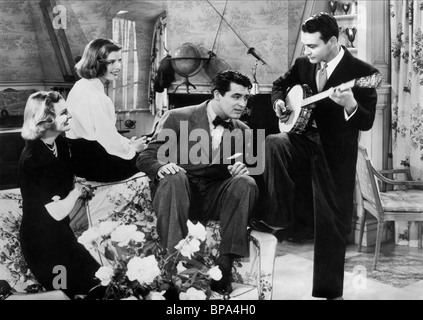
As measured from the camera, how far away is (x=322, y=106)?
2.56 meters

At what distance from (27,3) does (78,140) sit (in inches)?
26.6

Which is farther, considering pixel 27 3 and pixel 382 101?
pixel 382 101

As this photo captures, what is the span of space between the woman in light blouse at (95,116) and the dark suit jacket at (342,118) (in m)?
0.77

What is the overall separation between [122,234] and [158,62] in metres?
0.82

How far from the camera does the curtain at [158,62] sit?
2686mm

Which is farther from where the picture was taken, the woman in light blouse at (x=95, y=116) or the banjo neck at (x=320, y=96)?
the woman in light blouse at (x=95, y=116)

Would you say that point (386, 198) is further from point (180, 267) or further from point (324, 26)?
point (180, 267)

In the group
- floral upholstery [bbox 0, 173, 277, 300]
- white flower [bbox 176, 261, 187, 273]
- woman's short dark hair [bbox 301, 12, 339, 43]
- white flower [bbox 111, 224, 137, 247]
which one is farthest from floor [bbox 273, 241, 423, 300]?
woman's short dark hair [bbox 301, 12, 339, 43]

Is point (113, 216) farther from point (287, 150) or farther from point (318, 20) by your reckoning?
point (318, 20)

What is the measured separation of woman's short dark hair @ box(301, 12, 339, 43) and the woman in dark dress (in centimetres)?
117

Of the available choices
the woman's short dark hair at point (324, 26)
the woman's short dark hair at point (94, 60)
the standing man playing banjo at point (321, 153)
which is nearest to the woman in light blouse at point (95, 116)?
the woman's short dark hair at point (94, 60)

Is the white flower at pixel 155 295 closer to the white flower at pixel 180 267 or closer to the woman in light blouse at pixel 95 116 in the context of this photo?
the white flower at pixel 180 267

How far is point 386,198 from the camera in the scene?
303 cm
